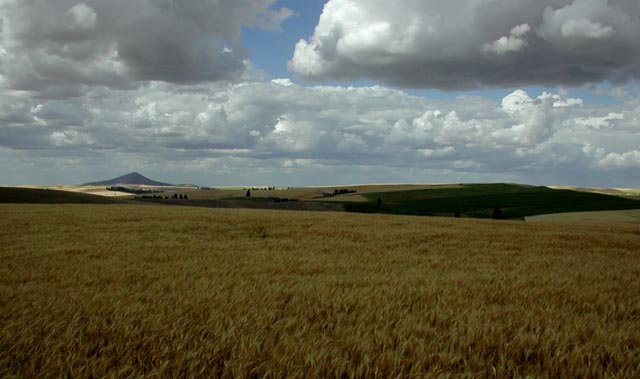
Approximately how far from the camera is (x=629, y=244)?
18.8 m

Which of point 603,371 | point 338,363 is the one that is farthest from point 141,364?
point 603,371

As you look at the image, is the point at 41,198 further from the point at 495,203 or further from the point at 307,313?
the point at 495,203

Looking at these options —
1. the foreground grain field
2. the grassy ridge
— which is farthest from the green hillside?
the foreground grain field

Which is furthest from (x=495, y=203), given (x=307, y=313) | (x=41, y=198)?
(x=307, y=313)

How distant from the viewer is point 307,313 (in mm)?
6227

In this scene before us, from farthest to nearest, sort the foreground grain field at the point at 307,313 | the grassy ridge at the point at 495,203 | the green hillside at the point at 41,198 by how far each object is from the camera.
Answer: the grassy ridge at the point at 495,203
the green hillside at the point at 41,198
the foreground grain field at the point at 307,313

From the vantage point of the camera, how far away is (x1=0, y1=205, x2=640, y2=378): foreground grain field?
4371mm

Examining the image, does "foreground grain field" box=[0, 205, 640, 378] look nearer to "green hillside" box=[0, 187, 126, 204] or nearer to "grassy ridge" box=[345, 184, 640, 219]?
"green hillside" box=[0, 187, 126, 204]

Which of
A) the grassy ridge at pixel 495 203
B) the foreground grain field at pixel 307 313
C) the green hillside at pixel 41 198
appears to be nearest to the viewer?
the foreground grain field at pixel 307 313

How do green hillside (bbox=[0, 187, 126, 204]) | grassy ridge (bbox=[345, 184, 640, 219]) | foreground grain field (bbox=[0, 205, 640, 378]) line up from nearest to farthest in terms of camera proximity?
foreground grain field (bbox=[0, 205, 640, 378]) < green hillside (bbox=[0, 187, 126, 204]) < grassy ridge (bbox=[345, 184, 640, 219])

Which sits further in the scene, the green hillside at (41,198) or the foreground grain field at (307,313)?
the green hillside at (41,198)

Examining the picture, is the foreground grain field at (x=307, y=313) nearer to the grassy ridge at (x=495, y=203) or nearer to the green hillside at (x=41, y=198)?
the green hillside at (x=41, y=198)

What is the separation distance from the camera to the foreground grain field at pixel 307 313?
4371mm

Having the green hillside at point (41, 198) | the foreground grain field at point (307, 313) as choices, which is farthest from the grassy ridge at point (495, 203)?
the foreground grain field at point (307, 313)
